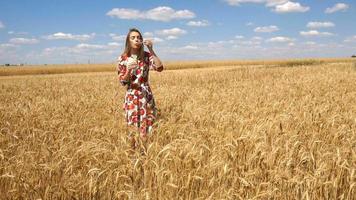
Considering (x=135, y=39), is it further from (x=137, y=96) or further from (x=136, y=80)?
(x=137, y=96)

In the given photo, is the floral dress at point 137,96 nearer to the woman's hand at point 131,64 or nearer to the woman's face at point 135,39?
the woman's hand at point 131,64

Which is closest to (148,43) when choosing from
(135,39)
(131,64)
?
(135,39)

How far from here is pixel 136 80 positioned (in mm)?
5840

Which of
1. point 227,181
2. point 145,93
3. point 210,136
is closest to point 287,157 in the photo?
point 227,181

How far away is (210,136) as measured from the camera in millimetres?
5355

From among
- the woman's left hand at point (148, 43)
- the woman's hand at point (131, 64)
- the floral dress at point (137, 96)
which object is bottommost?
the floral dress at point (137, 96)

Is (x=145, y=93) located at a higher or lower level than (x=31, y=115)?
higher

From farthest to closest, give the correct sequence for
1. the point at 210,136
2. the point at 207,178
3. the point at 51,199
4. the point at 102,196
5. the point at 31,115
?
the point at 31,115 < the point at 210,136 < the point at 207,178 < the point at 102,196 < the point at 51,199

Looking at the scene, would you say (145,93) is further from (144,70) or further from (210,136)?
(210,136)

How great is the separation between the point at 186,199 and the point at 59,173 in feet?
3.85

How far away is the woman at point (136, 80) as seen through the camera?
18.8ft

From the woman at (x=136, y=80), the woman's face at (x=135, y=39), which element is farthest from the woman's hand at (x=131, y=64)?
the woman's face at (x=135, y=39)

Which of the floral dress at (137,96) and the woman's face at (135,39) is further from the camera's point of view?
the floral dress at (137,96)

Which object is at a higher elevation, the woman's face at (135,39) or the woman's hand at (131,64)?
the woman's face at (135,39)
